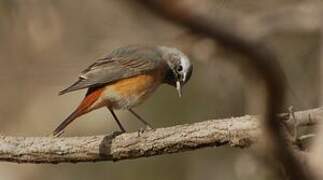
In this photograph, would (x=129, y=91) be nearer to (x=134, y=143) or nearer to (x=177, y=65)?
(x=177, y=65)

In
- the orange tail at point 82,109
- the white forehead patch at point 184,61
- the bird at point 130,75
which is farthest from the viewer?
the white forehead patch at point 184,61

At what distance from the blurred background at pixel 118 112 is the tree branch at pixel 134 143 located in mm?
883

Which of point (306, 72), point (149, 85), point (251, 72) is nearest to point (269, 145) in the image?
point (251, 72)

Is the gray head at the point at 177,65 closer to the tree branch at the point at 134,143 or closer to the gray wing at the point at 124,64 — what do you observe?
the gray wing at the point at 124,64

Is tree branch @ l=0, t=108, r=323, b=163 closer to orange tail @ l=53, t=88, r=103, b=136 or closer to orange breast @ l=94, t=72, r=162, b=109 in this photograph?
orange tail @ l=53, t=88, r=103, b=136

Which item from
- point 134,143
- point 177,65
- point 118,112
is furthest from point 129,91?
point 118,112

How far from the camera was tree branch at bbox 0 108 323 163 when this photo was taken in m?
3.40

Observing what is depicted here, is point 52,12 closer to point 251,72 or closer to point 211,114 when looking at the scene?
point 211,114

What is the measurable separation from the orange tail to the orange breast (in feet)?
0.29

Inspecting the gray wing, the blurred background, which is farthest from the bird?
the blurred background

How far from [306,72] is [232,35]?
561 centimetres

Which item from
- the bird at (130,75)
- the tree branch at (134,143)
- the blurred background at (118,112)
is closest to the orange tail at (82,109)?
the bird at (130,75)

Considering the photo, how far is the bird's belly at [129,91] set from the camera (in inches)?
189

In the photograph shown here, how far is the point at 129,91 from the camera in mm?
4867
